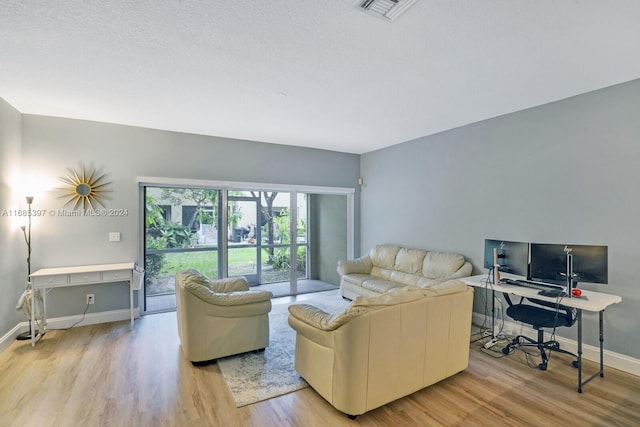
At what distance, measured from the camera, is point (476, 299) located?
14.1ft

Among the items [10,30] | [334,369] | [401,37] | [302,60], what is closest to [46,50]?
[10,30]

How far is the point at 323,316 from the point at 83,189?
3.90 meters

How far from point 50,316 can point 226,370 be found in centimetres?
289

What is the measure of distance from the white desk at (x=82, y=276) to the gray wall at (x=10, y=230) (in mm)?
262

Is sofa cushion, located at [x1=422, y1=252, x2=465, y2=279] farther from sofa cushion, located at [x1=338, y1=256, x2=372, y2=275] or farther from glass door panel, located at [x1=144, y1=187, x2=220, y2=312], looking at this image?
glass door panel, located at [x1=144, y1=187, x2=220, y2=312]

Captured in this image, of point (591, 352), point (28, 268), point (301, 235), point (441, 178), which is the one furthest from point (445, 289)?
point (28, 268)

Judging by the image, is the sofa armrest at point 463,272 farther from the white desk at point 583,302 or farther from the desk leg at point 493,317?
Result: the white desk at point 583,302

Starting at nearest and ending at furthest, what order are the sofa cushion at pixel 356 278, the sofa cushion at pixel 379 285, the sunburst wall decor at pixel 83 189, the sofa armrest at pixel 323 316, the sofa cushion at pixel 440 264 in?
the sofa armrest at pixel 323 316 → the sunburst wall decor at pixel 83 189 → the sofa cushion at pixel 440 264 → the sofa cushion at pixel 379 285 → the sofa cushion at pixel 356 278

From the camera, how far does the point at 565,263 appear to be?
9.52 ft

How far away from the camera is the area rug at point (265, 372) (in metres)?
2.59

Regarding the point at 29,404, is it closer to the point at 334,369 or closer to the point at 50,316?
the point at 50,316

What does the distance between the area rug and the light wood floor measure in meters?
0.09

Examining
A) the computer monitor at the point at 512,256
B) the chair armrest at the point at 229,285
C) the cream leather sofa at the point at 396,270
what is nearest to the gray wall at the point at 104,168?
the chair armrest at the point at 229,285

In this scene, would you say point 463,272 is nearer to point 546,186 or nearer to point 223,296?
point 546,186
